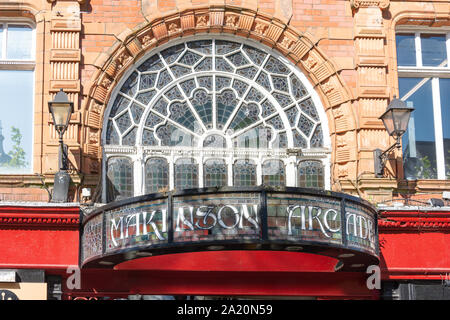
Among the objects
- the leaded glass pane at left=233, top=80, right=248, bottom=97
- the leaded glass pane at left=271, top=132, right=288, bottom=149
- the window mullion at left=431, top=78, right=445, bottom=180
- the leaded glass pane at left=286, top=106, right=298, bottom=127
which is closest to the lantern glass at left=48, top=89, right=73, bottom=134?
the leaded glass pane at left=233, top=80, right=248, bottom=97

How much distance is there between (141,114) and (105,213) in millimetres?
2957

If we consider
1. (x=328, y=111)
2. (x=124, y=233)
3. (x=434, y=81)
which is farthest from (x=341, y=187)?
(x=124, y=233)

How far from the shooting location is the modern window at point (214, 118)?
51.2 feet

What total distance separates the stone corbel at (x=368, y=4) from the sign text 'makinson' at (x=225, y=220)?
4.85 m

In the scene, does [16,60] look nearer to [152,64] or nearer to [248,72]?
[152,64]

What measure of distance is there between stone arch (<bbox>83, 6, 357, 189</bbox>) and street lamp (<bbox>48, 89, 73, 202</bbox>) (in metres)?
0.94

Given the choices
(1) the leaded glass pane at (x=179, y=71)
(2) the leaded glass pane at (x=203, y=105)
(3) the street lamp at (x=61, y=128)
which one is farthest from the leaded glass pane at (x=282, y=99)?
(3) the street lamp at (x=61, y=128)

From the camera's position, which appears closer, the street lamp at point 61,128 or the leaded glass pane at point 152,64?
the street lamp at point 61,128

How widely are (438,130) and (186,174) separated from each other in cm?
487

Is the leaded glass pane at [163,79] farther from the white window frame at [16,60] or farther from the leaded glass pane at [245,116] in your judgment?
the white window frame at [16,60]

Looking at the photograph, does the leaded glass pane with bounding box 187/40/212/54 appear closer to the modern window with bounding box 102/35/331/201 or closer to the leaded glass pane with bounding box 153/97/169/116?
the modern window with bounding box 102/35/331/201

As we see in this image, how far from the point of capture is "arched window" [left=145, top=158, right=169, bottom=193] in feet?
50.7

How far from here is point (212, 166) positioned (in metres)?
15.6
